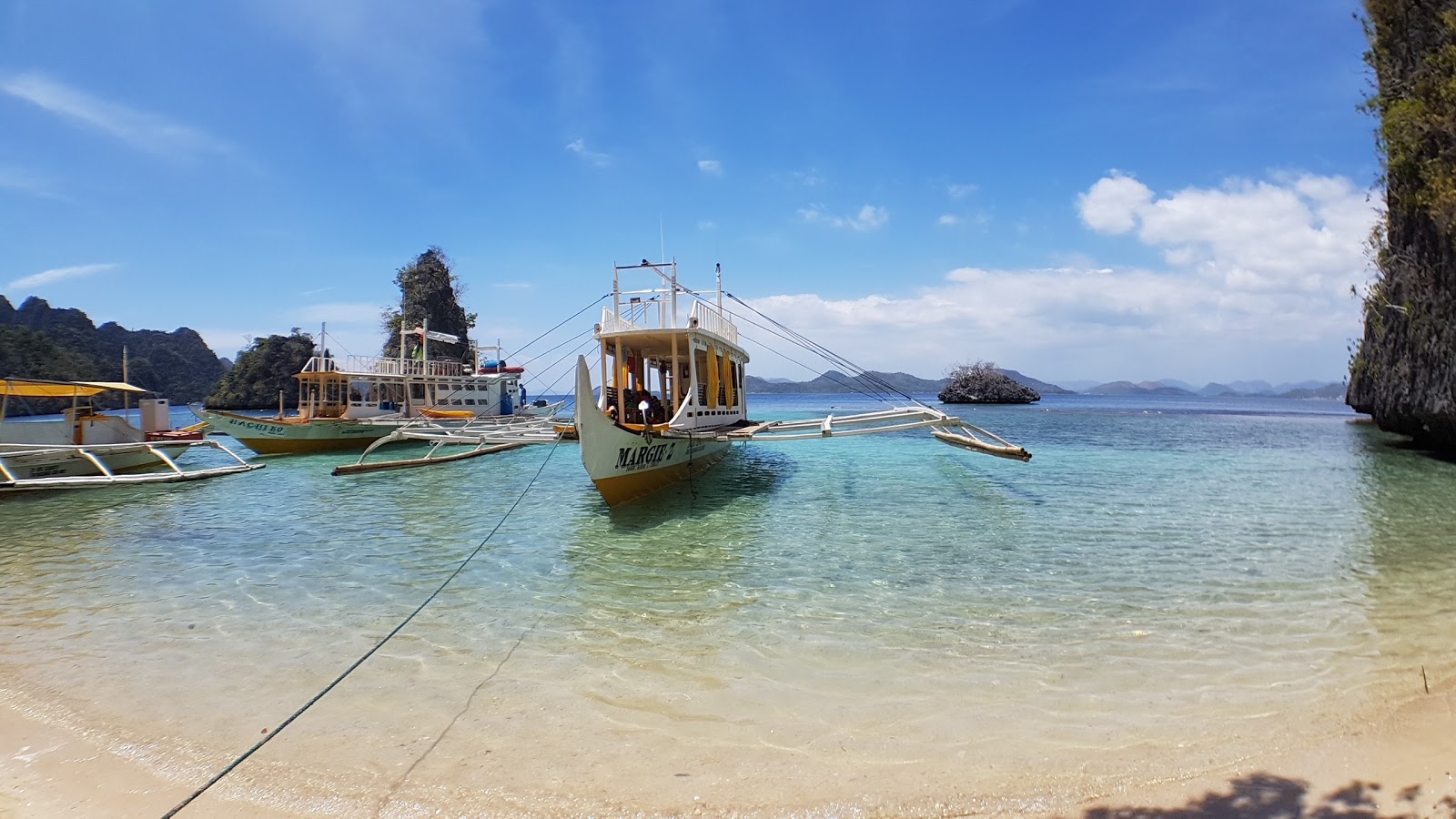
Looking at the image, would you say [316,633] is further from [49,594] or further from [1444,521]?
[1444,521]

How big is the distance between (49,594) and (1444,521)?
62.9 ft

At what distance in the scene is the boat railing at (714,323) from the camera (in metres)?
12.8

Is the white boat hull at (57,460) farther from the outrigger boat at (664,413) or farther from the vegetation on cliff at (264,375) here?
the vegetation on cliff at (264,375)

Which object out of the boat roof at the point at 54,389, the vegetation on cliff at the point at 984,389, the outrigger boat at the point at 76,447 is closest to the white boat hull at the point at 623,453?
the outrigger boat at the point at 76,447

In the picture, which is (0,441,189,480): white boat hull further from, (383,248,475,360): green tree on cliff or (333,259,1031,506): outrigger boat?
(383,248,475,360): green tree on cliff

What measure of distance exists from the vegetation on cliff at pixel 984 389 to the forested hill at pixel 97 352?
302 ft

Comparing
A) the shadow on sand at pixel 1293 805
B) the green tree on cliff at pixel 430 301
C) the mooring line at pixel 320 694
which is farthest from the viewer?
the green tree on cliff at pixel 430 301

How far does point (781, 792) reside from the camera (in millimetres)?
3438

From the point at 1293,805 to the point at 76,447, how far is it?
2069 centimetres

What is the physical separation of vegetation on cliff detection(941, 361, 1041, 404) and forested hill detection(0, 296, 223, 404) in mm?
92175

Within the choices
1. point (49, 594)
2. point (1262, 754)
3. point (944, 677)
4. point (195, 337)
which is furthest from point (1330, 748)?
point (195, 337)

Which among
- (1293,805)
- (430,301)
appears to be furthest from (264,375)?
(1293,805)

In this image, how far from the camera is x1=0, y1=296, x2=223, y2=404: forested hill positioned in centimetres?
6381

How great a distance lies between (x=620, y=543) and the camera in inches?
377
